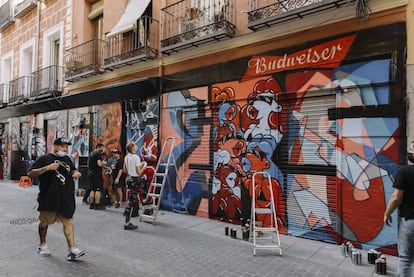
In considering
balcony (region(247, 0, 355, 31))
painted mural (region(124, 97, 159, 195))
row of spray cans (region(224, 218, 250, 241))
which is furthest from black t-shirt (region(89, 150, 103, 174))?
balcony (region(247, 0, 355, 31))

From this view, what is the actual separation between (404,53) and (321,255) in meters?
3.52

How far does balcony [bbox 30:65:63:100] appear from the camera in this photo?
12.9 m

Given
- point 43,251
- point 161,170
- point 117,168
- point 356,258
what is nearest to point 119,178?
point 117,168

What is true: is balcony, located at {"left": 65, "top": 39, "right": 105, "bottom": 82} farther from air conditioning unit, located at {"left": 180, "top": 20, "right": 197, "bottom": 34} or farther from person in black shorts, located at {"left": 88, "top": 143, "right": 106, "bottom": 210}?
air conditioning unit, located at {"left": 180, "top": 20, "right": 197, "bottom": 34}

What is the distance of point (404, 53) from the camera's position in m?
4.91

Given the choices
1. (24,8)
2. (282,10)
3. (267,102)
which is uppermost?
(24,8)

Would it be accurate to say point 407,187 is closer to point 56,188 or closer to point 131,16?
point 56,188

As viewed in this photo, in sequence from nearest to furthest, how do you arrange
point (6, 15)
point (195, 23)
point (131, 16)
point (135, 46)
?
point (195, 23)
point (131, 16)
point (135, 46)
point (6, 15)

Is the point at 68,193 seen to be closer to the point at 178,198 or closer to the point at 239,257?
the point at 239,257

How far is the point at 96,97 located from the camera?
10.8 m

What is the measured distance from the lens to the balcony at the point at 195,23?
23.4 ft

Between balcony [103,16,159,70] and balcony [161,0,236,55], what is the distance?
1.77 feet

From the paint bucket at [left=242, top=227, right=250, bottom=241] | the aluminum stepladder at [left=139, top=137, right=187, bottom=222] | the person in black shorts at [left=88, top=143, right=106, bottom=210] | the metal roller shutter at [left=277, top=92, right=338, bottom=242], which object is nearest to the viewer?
the metal roller shutter at [left=277, top=92, right=338, bottom=242]

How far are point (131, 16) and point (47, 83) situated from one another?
6754mm
